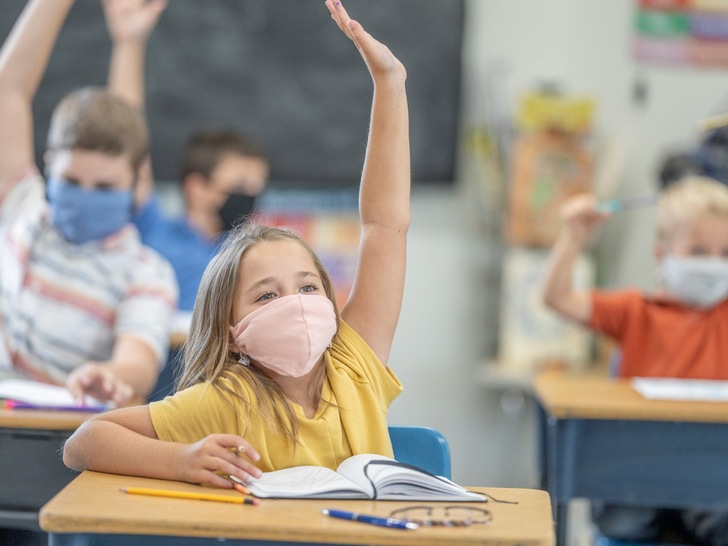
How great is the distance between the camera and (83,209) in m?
2.40

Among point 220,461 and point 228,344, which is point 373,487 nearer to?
point 220,461

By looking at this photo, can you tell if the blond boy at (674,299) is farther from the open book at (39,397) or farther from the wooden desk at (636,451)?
the open book at (39,397)

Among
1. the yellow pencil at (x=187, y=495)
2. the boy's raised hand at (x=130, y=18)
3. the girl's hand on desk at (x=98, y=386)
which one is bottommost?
the girl's hand on desk at (x=98, y=386)

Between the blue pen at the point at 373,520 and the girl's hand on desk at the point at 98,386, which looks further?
the girl's hand on desk at the point at 98,386

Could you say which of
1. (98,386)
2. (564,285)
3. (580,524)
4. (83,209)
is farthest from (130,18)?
(580,524)

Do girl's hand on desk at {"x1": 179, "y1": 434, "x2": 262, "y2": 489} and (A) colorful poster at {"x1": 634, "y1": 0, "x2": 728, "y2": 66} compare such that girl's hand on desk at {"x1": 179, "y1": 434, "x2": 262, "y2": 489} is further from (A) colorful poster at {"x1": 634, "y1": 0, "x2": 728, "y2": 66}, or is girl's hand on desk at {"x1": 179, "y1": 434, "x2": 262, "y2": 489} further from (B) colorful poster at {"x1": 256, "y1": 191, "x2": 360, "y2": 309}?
(A) colorful poster at {"x1": 634, "y1": 0, "x2": 728, "y2": 66}

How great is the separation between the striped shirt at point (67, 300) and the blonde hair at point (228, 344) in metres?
0.66

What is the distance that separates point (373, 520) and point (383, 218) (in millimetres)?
583

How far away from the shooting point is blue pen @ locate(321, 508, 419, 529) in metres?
1.30

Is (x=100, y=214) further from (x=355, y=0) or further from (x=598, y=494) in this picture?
(x=355, y=0)

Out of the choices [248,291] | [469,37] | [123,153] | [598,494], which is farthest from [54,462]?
[469,37]

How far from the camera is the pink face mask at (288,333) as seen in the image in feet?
5.29

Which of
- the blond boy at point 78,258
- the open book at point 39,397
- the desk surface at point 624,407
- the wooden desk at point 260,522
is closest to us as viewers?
the wooden desk at point 260,522

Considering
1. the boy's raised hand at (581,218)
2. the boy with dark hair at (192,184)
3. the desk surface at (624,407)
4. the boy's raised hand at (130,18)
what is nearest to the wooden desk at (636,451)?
the desk surface at (624,407)
